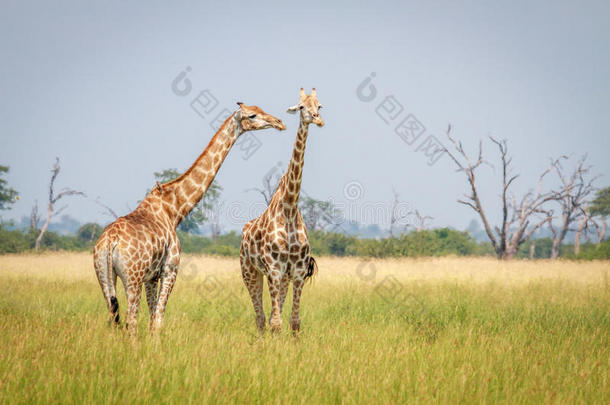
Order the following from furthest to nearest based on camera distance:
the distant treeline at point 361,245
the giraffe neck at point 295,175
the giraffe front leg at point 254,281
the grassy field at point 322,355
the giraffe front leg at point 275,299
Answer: the distant treeline at point 361,245
the giraffe front leg at point 254,281
the giraffe front leg at point 275,299
the giraffe neck at point 295,175
the grassy field at point 322,355

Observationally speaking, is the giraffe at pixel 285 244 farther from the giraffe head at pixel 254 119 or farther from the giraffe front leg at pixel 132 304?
the giraffe front leg at pixel 132 304

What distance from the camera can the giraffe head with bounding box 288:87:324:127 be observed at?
630 cm

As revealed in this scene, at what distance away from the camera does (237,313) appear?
9.32 m

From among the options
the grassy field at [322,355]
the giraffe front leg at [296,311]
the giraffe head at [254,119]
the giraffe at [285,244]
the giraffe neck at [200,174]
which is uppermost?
the giraffe head at [254,119]

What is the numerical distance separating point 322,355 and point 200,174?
300 cm

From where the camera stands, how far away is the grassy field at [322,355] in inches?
185

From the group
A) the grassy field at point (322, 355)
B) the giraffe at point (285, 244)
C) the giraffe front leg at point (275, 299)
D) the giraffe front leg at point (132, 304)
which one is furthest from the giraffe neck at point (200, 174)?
the grassy field at point (322, 355)

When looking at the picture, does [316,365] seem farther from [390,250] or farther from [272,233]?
[390,250]

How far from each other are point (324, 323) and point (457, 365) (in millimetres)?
2787

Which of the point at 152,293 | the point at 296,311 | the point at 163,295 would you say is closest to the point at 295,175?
the point at 296,311

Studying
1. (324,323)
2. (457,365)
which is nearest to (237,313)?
(324,323)

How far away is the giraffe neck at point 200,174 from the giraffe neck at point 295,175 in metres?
0.96

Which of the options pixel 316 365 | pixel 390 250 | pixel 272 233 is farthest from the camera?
pixel 390 250

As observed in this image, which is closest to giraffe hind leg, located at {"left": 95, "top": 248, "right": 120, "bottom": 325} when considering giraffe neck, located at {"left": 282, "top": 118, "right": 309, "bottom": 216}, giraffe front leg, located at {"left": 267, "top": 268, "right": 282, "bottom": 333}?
giraffe front leg, located at {"left": 267, "top": 268, "right": 282, "bottom": 333}
